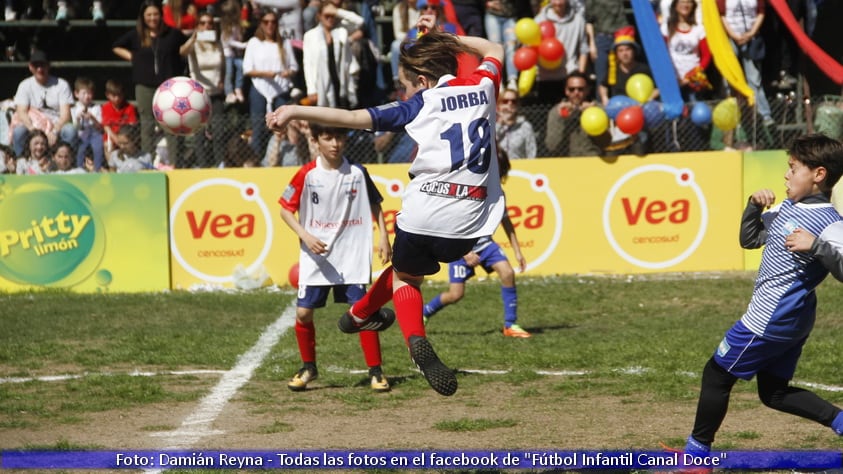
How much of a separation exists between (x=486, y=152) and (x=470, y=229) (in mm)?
418

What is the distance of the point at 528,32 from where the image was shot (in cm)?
1616

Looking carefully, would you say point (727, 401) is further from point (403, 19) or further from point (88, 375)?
point (403, 19)

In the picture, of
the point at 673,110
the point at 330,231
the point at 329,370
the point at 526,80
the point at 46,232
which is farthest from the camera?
the point at 526,80

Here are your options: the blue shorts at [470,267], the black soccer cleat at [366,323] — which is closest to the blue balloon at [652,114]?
the blue shorts at [470,267]

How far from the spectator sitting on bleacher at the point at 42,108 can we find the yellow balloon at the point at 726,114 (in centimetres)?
821

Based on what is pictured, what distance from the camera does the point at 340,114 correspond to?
599 centimetres

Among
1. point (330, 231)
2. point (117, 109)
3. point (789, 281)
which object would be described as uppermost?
point (789, 281)

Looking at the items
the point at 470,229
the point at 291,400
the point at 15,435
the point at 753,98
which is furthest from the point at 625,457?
the point at 753,98

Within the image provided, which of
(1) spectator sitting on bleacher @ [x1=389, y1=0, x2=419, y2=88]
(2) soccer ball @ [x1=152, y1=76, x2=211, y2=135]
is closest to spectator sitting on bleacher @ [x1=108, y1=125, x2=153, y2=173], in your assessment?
(2) soccer ball @ [x1=152, y1=76, x2=211, y2=135]

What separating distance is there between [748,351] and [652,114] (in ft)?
31.4

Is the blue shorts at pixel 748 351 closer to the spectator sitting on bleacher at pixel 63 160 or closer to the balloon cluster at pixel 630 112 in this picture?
the balloon cluster at pixel 630 112

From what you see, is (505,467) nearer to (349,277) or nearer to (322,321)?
(349,277)

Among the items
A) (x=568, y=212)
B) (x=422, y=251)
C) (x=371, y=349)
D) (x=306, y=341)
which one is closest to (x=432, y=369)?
(x=422, y=251)

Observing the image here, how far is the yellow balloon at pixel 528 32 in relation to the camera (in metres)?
16.1
